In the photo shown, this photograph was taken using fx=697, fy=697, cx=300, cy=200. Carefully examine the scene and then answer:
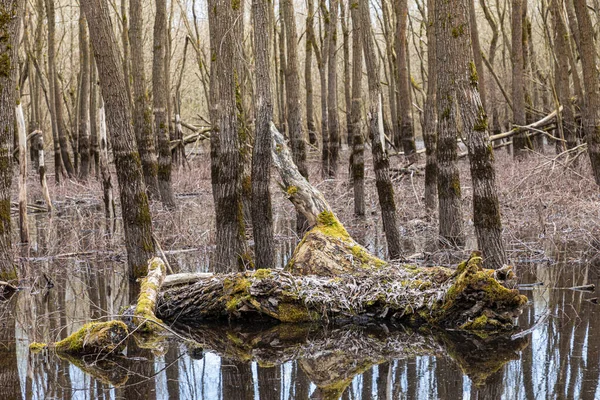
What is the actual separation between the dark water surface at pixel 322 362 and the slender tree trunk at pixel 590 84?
5.29 meters

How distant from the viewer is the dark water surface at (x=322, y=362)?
16.5ft

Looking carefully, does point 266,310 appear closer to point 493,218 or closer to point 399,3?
point 493,218

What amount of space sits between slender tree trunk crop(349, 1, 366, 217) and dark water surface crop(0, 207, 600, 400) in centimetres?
580

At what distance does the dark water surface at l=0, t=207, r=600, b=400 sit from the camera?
502cm

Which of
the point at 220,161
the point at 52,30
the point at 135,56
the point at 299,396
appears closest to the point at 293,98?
the point at 135,56

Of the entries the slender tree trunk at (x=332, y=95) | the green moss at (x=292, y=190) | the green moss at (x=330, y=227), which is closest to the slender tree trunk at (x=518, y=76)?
the slender tree trunk at (x=332, y=95)

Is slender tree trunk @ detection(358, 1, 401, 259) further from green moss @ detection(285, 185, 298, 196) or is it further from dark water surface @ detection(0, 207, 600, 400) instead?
dark water surface @ detection(0, 207, 600, 400)

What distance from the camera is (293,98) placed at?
44.6 ft

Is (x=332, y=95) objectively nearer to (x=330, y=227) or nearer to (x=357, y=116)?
(x=357, y=116)

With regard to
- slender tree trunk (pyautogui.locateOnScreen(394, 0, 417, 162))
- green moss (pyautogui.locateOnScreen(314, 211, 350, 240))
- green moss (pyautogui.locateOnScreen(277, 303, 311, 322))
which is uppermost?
slender tree trunk (pyautogui.locateOnScreen(394, 0, 417, 162))

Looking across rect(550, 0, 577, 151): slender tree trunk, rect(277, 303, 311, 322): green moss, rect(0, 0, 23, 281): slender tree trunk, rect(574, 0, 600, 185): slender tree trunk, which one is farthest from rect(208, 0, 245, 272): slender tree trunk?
rect(550, 0, 577, 151): slender tree trunk

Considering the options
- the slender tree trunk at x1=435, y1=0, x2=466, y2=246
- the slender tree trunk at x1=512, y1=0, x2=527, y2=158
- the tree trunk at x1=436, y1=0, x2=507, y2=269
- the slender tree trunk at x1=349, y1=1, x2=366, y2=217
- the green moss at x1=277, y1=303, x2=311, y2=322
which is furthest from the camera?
the slender tree trunk at x1=512, y1=0, x2=527, y2=158

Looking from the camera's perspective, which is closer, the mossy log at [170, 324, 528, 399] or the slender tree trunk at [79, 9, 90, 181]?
the mossy log at [170, 324, 528, 399]

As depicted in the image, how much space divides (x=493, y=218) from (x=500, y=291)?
181cm
